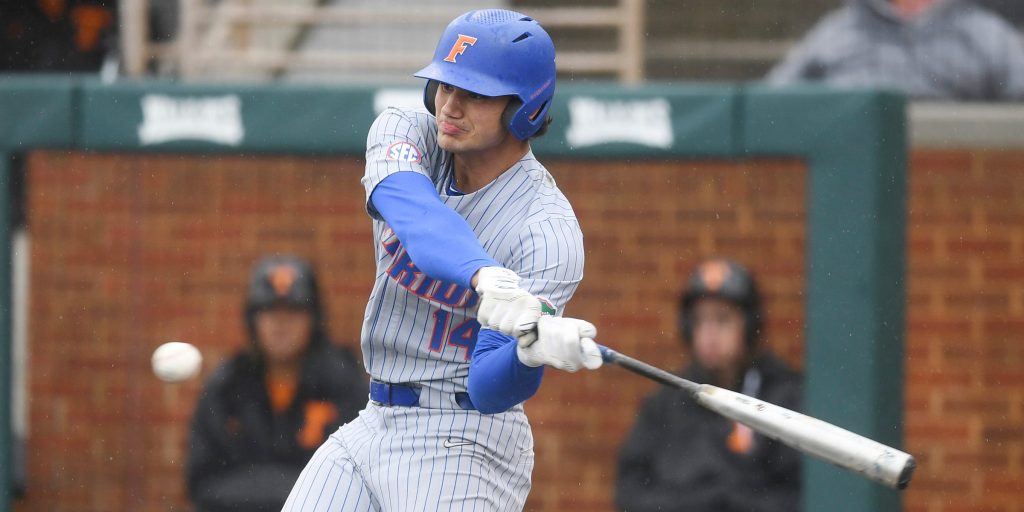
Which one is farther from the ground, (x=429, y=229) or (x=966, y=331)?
(x=429, y=229)

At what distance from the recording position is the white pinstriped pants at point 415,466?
3006 mm

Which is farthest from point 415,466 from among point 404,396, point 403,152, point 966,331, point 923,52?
point 923,52

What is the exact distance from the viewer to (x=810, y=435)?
266cm

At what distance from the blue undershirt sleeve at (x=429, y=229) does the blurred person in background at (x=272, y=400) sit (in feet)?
7.15

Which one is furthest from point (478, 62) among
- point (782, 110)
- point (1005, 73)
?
point (1005, 73)

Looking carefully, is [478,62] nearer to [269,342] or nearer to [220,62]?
[269,342]

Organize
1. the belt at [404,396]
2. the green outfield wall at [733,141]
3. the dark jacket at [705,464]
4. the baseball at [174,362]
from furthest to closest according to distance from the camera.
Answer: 1. the dark jacket at [705,464]
2. the green outfield wall at [733,141]
3. the baseball at [174,362]
4. the belt at [404,396]

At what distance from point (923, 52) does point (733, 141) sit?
50.6 inches

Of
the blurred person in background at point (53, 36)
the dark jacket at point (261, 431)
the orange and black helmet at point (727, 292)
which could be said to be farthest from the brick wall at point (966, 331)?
the blurred person in background at point (53, 36)

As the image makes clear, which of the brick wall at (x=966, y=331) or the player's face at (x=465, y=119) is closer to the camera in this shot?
the player's face at (x=465, y=119)

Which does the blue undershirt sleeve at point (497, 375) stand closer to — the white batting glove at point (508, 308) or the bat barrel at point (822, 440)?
the white batting glove at point (508, 308)

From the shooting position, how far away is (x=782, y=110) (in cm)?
492

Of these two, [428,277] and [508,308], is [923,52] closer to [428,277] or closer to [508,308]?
[428,277]

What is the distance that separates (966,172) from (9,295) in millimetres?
3513
